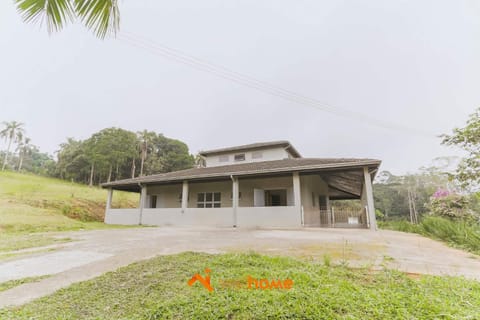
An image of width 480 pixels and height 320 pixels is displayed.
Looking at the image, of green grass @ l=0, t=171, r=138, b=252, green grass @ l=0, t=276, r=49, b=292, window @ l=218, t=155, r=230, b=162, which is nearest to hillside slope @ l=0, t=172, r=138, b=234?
green grass @ l=0, t=171, r=138, b=252

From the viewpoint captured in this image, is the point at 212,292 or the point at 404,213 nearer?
the point at 212,292

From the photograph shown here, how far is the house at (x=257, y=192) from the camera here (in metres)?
9.74

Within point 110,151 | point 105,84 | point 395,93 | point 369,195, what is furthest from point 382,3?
point 110,151

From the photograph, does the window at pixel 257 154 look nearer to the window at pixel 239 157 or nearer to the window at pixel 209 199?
the window at pixel 239 157

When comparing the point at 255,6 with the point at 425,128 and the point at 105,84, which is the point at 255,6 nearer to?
the point at 105,84

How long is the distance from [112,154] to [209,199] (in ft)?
79.0

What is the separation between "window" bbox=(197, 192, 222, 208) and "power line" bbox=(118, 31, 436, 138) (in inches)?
270

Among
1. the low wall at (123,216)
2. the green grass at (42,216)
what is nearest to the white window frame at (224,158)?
the low wall at (123,216)

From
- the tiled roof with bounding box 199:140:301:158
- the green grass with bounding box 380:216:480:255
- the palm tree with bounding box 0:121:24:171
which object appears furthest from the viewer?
the palm tree with bounding box 0:121:24:171

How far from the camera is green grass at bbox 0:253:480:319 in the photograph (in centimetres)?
170

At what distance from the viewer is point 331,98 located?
16562mm

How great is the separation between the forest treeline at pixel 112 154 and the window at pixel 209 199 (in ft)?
70.7

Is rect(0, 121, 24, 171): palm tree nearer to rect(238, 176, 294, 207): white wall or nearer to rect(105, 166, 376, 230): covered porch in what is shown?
rect(105, 166, 376, 230): covered porch

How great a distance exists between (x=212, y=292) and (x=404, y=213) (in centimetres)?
4158
